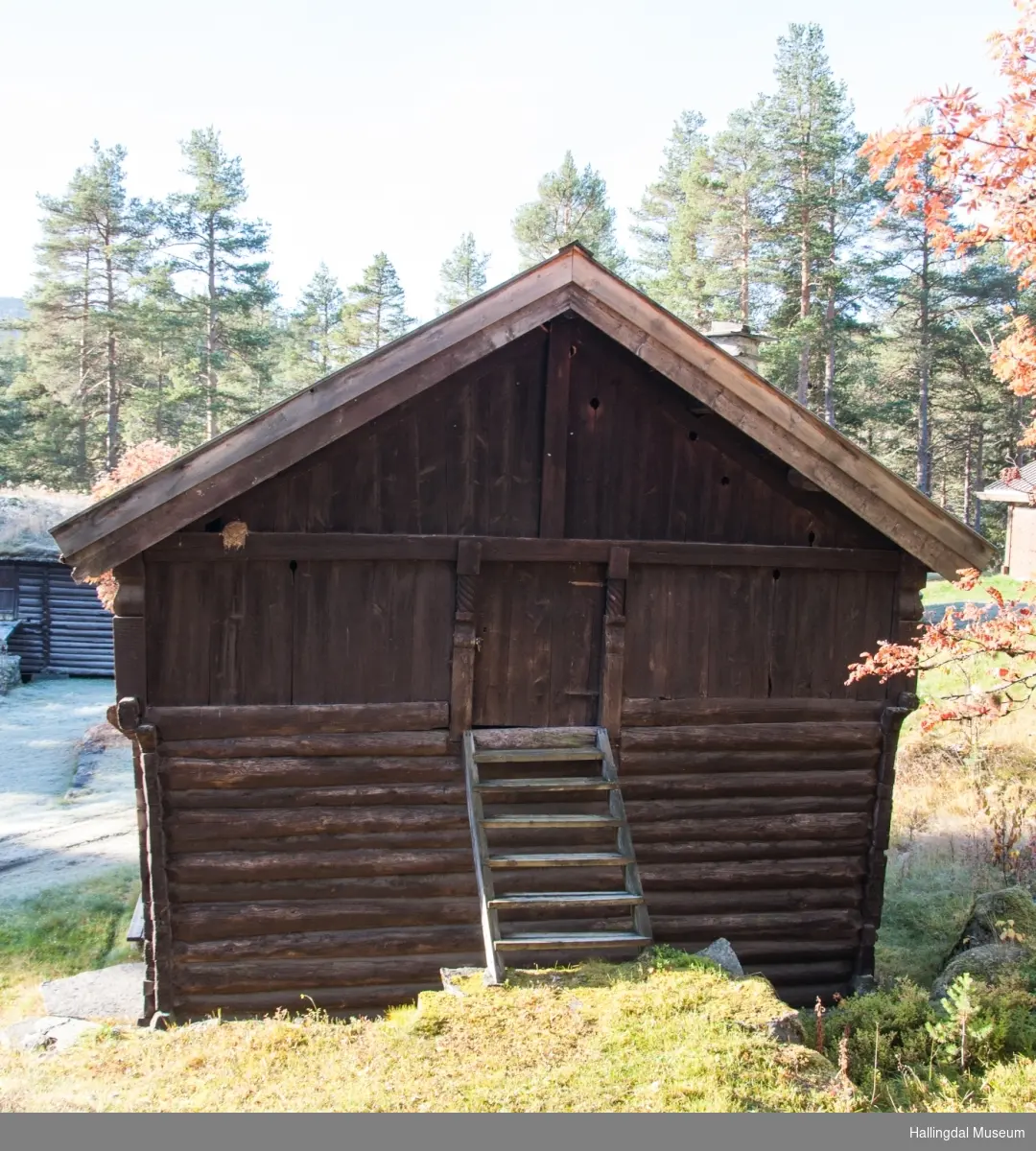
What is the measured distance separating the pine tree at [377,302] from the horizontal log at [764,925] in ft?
158

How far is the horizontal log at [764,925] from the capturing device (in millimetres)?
8859

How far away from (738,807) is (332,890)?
11.7 ft

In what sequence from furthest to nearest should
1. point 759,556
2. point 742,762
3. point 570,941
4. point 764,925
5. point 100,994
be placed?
point 100,994
point 764,925
point 742,762
point 759,556
point 570,941

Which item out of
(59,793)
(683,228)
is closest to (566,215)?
(683,228)

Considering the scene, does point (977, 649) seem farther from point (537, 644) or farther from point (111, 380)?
point (111, 380)

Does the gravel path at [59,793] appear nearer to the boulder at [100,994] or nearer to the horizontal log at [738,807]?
the boulder at [100,994]

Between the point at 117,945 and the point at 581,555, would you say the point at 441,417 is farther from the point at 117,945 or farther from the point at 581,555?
the point at 117,945

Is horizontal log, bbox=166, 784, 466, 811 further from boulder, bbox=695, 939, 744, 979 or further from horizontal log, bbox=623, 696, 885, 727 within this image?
boulder, bbox=695, 939, 744, 979

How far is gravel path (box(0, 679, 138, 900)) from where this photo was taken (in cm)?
1469

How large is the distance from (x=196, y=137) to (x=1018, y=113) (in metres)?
41.3

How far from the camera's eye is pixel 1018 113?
22.3 ft

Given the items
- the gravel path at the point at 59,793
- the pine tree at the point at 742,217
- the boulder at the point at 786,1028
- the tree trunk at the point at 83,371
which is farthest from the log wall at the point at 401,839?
the tree trunk at the point at 83,371

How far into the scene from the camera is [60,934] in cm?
1193

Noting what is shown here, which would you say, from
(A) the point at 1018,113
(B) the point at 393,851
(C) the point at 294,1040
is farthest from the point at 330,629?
(A) the point at 1018,113
